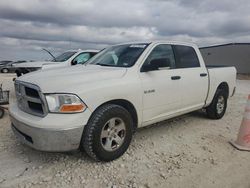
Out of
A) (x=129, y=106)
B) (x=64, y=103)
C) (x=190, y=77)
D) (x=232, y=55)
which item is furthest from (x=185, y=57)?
(x=232, y=55)

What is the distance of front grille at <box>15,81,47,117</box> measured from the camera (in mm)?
3333

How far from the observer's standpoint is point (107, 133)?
3.63 metres

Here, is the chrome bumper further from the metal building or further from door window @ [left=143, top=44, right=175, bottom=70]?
the metal building

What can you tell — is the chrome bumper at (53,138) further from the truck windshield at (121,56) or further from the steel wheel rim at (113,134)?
the truck windshield at (121,56)

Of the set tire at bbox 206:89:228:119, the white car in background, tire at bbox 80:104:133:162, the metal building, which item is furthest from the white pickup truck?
the metal building

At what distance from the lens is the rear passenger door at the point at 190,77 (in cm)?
491

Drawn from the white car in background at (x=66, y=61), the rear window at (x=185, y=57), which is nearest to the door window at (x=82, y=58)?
the white car in background at (x=66, y=61)

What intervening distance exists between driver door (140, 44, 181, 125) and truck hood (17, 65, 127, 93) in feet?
1.61

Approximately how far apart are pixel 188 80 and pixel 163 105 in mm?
887

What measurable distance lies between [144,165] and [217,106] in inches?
125

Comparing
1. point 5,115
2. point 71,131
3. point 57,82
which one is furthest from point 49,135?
point 5,115

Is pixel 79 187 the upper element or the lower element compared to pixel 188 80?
lower

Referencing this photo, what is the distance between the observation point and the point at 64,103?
3240 millimetres

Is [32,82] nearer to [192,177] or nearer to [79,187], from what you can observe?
[79,187]
